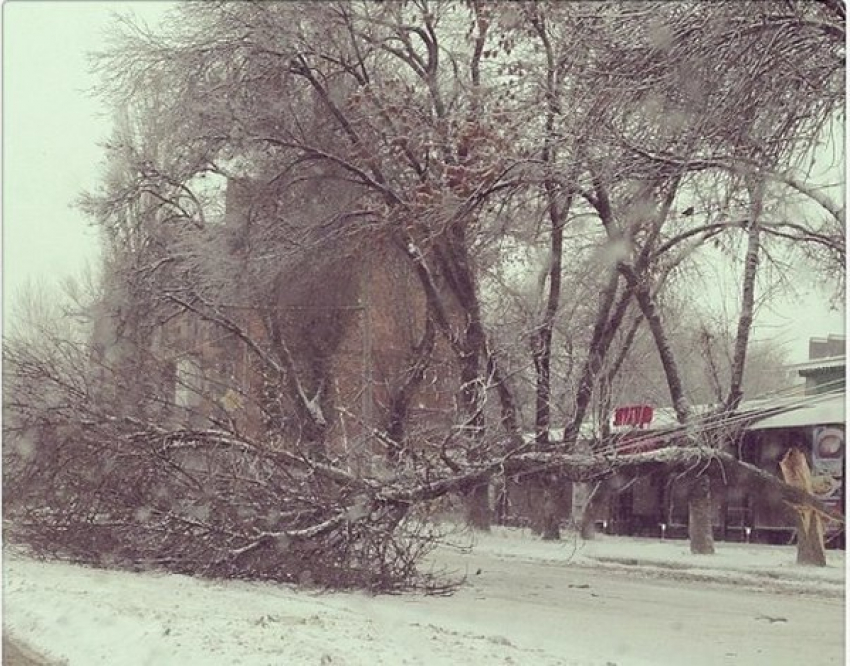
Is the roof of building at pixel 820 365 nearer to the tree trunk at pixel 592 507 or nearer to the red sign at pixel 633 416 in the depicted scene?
the red sign at pixel 633 416

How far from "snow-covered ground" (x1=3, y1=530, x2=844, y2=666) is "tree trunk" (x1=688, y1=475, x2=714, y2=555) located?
0.12 meters

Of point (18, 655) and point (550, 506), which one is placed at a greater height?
point (550, 506)

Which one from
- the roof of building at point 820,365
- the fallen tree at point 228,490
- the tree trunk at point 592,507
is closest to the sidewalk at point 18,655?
the fallen tree at point 228,490

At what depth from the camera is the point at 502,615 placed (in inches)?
276

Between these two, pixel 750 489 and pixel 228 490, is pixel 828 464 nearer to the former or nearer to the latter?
pixel 750 489

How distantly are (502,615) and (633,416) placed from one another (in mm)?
1578

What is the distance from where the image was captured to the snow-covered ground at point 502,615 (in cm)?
611

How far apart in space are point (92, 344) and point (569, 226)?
3.81m

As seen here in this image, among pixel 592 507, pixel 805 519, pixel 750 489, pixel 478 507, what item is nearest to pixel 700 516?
pixel 750 489

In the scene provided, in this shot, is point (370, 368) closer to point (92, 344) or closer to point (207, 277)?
point (207, 277)

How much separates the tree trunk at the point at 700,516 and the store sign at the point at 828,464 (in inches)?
42.2

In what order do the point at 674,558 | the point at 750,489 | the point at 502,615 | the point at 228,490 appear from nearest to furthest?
the point at 750,489
the point at 502,615
the point at 674,558
the point at 228,490

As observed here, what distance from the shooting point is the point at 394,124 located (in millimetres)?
7168

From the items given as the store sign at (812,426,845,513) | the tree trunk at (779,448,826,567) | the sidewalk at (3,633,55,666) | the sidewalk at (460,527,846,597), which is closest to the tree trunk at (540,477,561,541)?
the sidewalk at (460,527,846,597)
